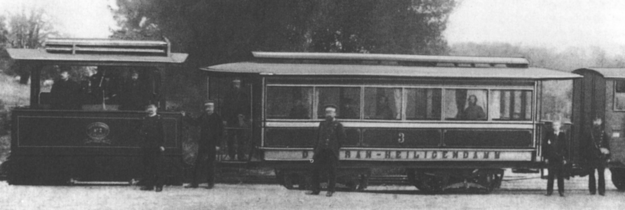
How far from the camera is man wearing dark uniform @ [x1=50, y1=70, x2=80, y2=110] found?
1541cm

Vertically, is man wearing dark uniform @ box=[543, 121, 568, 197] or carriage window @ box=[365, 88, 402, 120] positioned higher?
carriage window @ box=[365, 88, 402, 120]

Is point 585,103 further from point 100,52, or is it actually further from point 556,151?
point 100,52

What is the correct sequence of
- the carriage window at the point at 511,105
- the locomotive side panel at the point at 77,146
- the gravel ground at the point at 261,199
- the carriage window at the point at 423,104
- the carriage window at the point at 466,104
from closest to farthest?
the gravel ground at the point at 261,199
the locomotive side panel at the point at 77,146
the carriage window at the point at 423,104
the carriage window at the point at 466,104
the carriage window at the point at 511,105

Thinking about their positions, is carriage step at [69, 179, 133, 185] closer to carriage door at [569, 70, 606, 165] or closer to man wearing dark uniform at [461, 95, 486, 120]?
man wearing dark uniform at [461, 95, 486, 120]

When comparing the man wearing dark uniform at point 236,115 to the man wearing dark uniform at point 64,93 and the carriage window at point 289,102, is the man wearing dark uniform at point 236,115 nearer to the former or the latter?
the carriage window at point 289,102

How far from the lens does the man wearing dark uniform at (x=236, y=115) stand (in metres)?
16.1

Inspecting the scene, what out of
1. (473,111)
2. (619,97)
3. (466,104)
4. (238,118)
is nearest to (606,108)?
(619,97)

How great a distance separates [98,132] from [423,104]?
592 centimetres

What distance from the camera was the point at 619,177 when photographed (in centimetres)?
1778

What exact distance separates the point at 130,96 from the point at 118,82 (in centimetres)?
34

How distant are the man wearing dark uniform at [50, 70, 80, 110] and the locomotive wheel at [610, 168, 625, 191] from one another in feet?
35.1

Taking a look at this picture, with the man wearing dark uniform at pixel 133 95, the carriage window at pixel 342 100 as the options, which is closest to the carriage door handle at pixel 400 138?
the carriage window at pixel 342 100

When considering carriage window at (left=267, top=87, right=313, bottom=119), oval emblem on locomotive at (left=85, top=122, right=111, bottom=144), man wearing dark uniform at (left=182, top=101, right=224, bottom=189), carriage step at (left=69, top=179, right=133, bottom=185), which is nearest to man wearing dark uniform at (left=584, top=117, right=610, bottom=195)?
carriage window at (left=267, top=87, right=313, bottom=119)

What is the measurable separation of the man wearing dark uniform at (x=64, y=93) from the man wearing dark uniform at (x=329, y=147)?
4.44 metres
